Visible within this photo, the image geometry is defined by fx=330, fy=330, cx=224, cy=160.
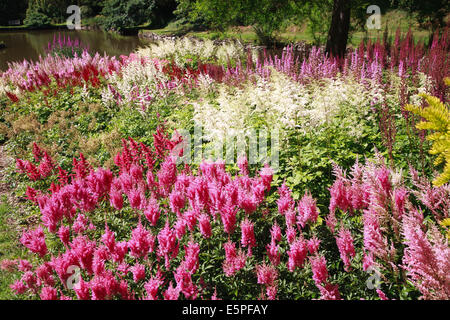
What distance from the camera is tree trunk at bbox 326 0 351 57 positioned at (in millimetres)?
10289

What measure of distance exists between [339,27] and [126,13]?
44313 millimetres

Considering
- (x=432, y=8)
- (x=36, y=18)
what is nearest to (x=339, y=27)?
(x=432, y=8)

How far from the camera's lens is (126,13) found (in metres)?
47.4

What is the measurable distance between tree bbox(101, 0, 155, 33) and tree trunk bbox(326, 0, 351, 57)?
40951 mm

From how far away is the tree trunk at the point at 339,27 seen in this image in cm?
1029

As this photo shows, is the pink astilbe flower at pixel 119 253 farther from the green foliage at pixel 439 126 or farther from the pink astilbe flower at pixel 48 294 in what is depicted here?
the green foliage at pixel 439 126

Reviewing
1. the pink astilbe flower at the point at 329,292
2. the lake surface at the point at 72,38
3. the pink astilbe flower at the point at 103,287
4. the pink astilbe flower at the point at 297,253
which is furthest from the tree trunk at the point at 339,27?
the lake surface at the point at 72,38

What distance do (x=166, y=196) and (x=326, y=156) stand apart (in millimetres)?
2083

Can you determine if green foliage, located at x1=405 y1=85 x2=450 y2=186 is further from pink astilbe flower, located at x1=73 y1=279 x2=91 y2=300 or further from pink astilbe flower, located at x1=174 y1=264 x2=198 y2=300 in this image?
pink astilbe flower, located at x1=73 y1=279 x2=91 y2=300

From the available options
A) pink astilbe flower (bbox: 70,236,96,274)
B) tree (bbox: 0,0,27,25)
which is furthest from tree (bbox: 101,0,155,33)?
pink astilbe flower (bbox: 70,236,96,274)

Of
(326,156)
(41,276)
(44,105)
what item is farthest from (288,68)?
(44,105)

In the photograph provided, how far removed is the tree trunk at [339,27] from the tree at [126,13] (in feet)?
134

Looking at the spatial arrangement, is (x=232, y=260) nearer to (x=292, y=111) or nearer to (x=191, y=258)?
(x=191, y=258)
